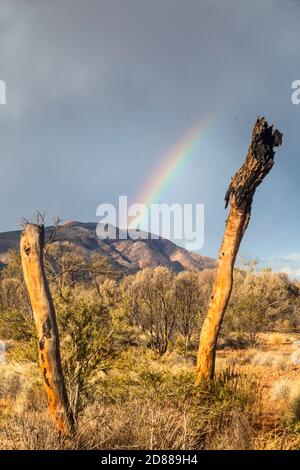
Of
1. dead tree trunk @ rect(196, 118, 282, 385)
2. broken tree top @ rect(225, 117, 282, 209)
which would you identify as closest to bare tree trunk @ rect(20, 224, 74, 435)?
dead tree trunk @ rect(196, 118, 282, 385)

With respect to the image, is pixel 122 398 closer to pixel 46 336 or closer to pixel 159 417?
pixel 159 417

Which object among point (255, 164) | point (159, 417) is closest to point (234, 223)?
point (255, 164)

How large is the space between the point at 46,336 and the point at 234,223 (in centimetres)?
375

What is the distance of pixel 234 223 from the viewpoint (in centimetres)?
645

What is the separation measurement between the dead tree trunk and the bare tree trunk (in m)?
2.43

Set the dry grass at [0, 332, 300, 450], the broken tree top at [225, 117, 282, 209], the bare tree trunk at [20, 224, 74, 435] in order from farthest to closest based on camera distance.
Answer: the broken tree top at [225, 117, 282, 209] < the bare tree trunk at [20, 224, 74, 435] < the dry grass at [0, 332, 300, 450]

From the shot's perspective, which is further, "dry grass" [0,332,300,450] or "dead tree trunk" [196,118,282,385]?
"dead tree trunk" [196,118,282,385]

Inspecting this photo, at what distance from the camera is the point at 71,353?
605 cm

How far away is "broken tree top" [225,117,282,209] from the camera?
6.05 m

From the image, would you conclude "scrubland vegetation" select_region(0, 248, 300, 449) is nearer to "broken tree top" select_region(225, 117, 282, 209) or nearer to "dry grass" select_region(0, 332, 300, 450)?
"dry grass" select_region(0, 332, 300, 450)

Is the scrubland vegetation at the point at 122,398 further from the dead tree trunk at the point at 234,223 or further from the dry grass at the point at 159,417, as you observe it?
the dead tree trunk at the point at 234,223
